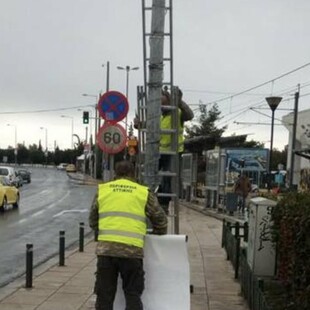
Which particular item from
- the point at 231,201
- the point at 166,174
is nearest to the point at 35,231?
the point at 231,201

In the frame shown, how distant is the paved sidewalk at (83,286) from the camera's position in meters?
8.05

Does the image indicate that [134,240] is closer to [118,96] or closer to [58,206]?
[118,96]

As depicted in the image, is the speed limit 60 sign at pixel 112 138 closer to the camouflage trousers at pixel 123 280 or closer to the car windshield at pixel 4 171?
the camouflage trousers at pixel 123 280

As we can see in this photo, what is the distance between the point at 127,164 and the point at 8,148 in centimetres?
17726

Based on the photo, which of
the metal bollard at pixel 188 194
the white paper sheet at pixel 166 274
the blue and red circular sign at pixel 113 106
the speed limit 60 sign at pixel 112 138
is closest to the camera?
the white paper sheet at pixel 166 274

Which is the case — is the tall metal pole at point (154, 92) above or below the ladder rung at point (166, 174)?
above

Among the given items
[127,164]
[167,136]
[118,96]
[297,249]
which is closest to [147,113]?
[167,136]

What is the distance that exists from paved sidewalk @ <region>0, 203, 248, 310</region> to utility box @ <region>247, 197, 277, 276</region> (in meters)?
0.47

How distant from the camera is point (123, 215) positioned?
19.2 feet

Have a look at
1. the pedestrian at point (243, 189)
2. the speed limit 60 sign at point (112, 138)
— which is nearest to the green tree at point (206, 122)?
the pedestrian at point (243, 189)

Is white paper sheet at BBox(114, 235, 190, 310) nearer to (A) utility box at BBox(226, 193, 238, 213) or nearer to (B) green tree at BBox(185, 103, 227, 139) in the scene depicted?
(A) utility box at BBox(226, 193, 238, 213)

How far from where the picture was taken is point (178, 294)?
5.98m

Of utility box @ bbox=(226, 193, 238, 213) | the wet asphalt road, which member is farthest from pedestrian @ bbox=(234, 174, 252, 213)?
the wet asphalt road

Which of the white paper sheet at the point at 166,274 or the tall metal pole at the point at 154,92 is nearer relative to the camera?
the white paper sheet at the point at 166,274
